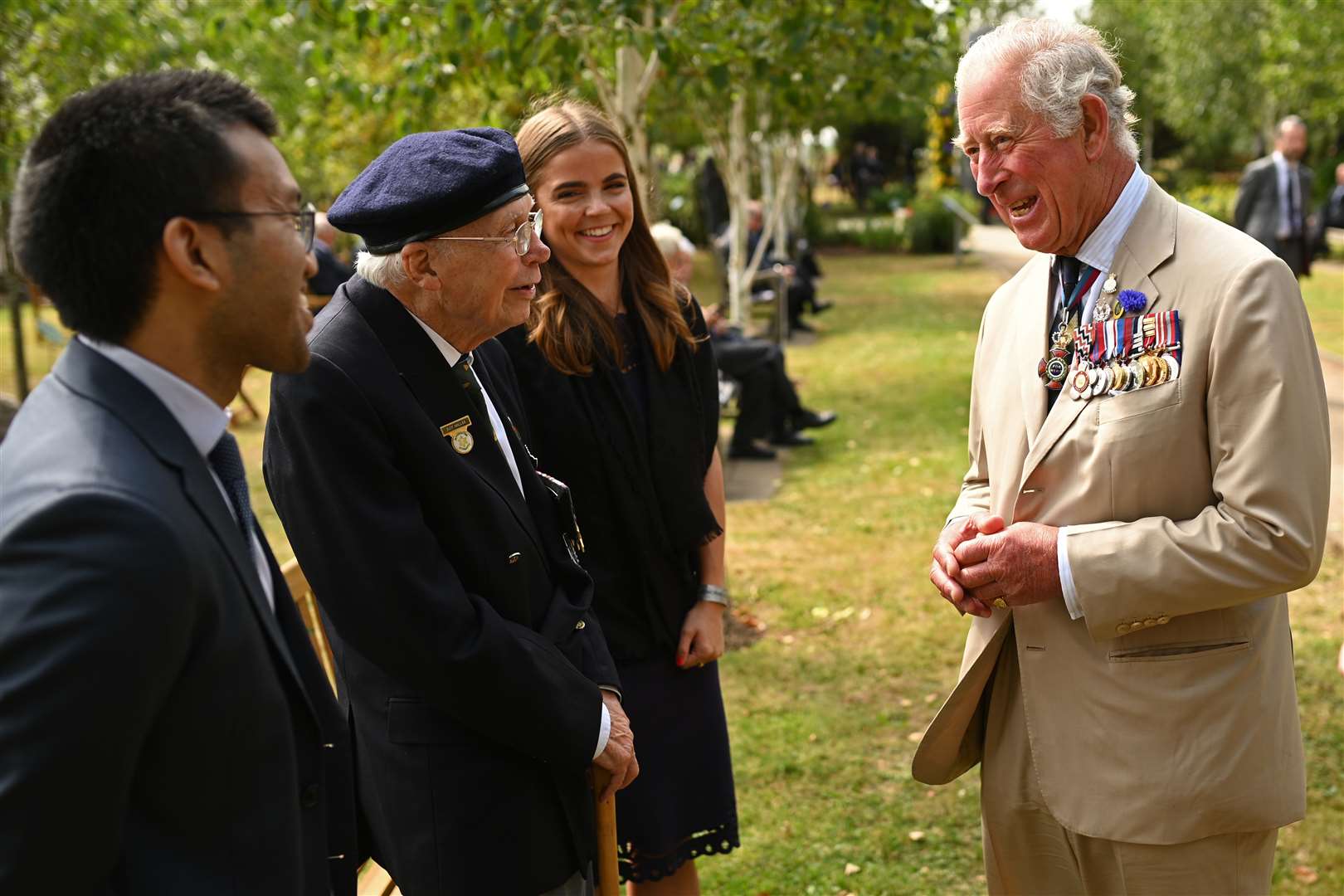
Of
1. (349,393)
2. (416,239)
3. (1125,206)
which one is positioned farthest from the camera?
(1125,206)

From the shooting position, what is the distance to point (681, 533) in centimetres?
309

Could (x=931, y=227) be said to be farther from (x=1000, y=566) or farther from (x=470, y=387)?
(x=470, y=387)

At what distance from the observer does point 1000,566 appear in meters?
2.40

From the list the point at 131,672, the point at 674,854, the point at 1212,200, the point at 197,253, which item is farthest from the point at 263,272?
the point at 1212,200

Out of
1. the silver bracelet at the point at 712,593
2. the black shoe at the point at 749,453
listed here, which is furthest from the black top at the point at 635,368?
the black shoe at the point at 749,453

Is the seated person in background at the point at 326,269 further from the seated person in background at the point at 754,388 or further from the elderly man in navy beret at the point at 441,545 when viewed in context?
the elderly man in navy beret at the point at 441,545

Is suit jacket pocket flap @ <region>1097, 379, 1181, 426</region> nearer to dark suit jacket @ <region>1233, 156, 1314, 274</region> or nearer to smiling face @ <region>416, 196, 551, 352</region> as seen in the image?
smiling face @ <region>416, 196, 551, 352</region>

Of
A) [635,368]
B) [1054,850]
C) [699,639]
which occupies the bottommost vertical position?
[1054,850]

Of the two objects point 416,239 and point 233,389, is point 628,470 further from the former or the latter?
point 233,389

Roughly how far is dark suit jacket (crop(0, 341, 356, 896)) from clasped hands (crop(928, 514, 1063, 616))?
133 cm

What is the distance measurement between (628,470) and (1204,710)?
1.35m

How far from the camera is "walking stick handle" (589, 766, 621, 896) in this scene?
2.49 meters

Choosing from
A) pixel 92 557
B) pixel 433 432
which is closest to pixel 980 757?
pixel 433 432

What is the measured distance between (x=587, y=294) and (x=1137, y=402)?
1.36 m
